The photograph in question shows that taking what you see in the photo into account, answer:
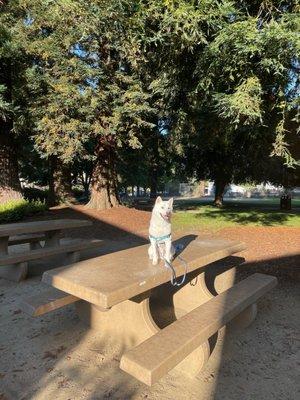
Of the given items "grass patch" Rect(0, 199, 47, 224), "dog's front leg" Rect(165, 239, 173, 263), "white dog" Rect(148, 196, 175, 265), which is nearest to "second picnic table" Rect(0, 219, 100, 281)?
"white dog" Rect(148, 196, 175, 265)

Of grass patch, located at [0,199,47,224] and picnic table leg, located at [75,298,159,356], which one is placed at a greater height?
grass patch, located at [0,199,47,224]

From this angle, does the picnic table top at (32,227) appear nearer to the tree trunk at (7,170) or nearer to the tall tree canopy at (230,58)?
the tall tree canopy at (230,58)

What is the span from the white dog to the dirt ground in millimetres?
1140

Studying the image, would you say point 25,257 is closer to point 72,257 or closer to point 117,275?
point 72,257

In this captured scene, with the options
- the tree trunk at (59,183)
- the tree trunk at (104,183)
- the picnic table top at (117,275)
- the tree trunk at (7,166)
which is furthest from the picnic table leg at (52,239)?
the tree trunk at (59,183)

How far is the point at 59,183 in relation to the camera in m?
18.9

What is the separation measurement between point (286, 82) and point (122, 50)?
6555mm

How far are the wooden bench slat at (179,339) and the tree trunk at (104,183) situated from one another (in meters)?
11.0

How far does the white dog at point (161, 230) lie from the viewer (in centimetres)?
370

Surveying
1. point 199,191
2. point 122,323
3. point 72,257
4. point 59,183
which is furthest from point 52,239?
point 199,191

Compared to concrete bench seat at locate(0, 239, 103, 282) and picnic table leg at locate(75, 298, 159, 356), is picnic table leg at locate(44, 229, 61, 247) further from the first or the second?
picnic table leg at locate(75, 298, 159, 356)

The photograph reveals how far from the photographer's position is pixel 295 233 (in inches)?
401

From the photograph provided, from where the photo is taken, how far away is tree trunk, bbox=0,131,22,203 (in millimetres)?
14328

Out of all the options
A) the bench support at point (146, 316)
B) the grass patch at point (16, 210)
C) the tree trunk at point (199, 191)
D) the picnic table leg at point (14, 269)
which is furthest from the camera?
the tree trunk at point (199, 191)
